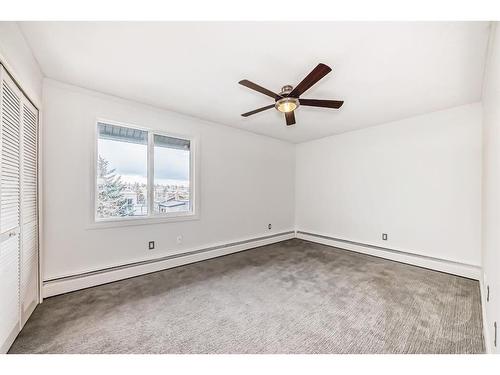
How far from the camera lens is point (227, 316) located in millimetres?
1953

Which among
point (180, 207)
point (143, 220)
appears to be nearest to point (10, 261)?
point (143, 220)

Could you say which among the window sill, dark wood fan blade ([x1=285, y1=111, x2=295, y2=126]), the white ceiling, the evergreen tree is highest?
the white ceiling

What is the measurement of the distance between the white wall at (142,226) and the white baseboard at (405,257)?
1101 millimetres

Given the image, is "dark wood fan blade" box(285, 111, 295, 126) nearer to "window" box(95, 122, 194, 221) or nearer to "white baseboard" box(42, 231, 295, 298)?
"window" box(95, 122, 194, 221)

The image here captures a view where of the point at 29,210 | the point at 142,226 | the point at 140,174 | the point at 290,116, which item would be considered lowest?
the point at 142,226

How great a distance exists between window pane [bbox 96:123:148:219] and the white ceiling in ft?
1.72

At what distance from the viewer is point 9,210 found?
1.54 m

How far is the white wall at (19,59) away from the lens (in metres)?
1.41

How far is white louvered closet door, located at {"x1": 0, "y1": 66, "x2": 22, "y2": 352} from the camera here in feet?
4.68

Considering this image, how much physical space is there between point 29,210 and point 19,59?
4.13 feet

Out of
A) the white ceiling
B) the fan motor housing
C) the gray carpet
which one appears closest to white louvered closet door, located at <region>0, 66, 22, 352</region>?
the gray carpet

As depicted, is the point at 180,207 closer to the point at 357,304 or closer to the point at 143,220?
the point at 143,220

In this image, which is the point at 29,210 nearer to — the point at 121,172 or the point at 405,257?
the point at 121,172

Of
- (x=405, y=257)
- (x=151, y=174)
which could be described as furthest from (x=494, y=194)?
(x=151, y=174)
